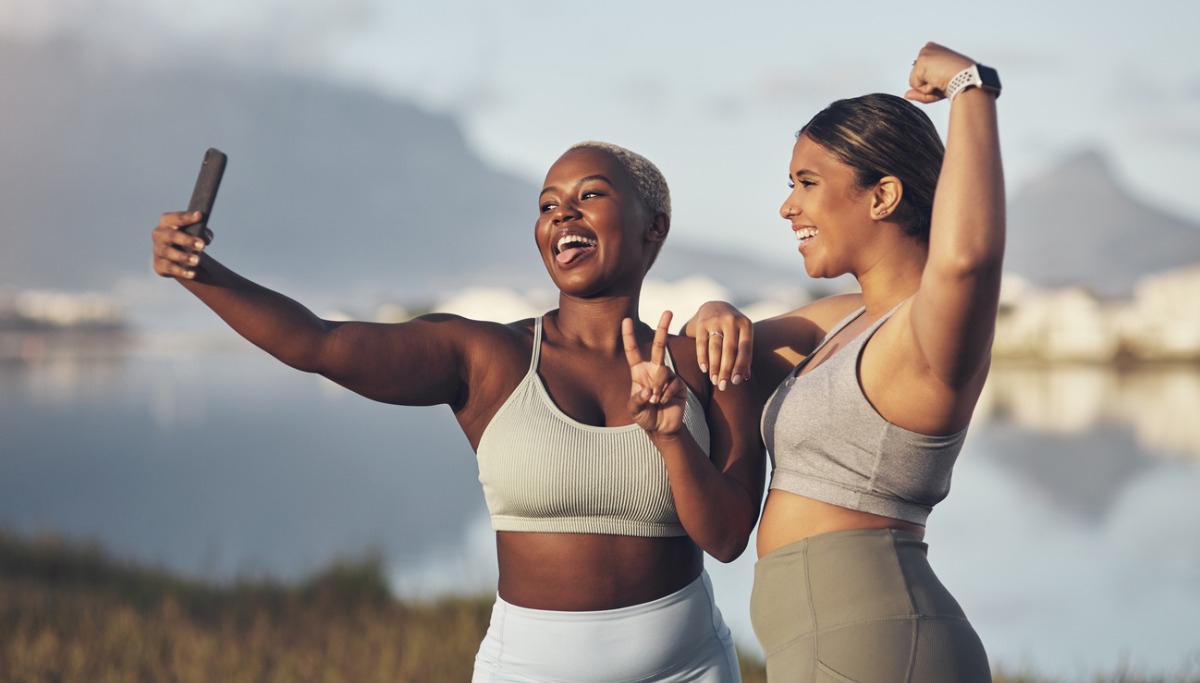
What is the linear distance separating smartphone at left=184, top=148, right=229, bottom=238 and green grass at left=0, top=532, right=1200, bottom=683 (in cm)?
511

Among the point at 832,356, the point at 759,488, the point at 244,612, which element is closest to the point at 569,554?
the point at 759,488

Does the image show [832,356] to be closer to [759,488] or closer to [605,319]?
[759,488]

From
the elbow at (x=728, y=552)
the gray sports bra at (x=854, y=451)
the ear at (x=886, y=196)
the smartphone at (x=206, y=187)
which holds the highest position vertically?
the ear at (x=886, y=196)

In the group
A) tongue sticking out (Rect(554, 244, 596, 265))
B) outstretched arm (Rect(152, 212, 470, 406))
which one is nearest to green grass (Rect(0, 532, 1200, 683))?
outstretched arm (Rect(152, 212, 470, 406))

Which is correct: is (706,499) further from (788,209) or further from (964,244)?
(964,244)

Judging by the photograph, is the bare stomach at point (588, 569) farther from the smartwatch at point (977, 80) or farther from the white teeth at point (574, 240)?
the smartwatch at point (977, 80)

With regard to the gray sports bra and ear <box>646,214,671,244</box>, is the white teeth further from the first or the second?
the gray sports bra

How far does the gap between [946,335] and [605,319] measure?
4.02 ft

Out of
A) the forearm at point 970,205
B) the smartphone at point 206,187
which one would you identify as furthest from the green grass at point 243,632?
the forearm at point 970,205

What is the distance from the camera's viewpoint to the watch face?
90.2 inches

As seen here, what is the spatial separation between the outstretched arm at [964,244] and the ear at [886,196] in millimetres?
456

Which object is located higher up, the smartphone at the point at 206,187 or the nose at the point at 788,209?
the nose at the point at 788,209

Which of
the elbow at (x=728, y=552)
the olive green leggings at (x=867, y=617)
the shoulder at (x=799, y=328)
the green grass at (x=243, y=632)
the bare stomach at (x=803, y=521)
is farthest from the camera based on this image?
the green grass at (x=243, y=632)

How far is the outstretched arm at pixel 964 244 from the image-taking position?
7.18 feet
